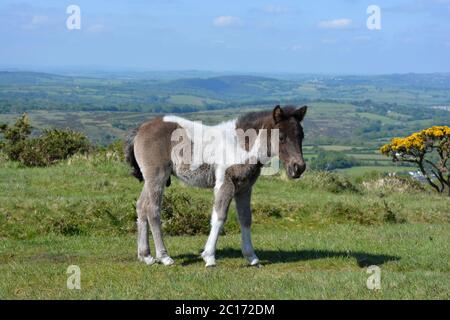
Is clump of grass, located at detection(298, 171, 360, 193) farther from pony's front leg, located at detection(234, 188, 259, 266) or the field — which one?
pony's front leg, located at detection(234, 188, 259, 266)

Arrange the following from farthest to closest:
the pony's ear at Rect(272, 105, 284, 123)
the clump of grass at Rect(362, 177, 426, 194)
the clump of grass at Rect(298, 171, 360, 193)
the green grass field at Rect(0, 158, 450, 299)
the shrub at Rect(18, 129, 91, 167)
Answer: the clump of grass at Rect(362, 177, 426, 194) < the shrub at Rect(18, 129, 91, 167) < the clump of grass at Rect(298, 171, 360, 193) < the pony's ear at Rect(272, 105, 284, 123) < the green grass field at Rect(0, 158, 450, 299)

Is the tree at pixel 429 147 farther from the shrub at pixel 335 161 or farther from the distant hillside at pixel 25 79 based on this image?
the distant hillside at pixel 25 79

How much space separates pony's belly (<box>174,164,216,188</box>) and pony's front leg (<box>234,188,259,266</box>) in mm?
557

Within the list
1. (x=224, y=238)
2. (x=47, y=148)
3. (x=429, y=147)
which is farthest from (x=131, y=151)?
(x=429, y=147)

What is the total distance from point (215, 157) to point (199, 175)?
0.42 metres

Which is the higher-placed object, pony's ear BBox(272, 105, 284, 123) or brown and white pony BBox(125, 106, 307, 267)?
pony's ear BBox(272, 105, 284, 123)

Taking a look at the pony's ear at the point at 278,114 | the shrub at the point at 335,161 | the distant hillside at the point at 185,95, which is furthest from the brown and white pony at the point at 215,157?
the distant hillside at the point at 185,95

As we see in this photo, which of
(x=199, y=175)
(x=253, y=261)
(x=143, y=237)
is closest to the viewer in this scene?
(x=199, y=175)

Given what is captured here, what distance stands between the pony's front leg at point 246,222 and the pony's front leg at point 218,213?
500mm

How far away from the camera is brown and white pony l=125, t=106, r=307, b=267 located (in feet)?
32.2

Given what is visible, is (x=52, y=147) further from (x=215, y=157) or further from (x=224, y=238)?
(x=215, y=157)

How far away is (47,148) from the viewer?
24172mm

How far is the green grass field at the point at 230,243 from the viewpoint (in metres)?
8.50

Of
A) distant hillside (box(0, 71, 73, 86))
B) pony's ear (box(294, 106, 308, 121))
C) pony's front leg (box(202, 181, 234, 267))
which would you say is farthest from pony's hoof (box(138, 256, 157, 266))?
distant hillside (box(0, 71, 73, 86))
